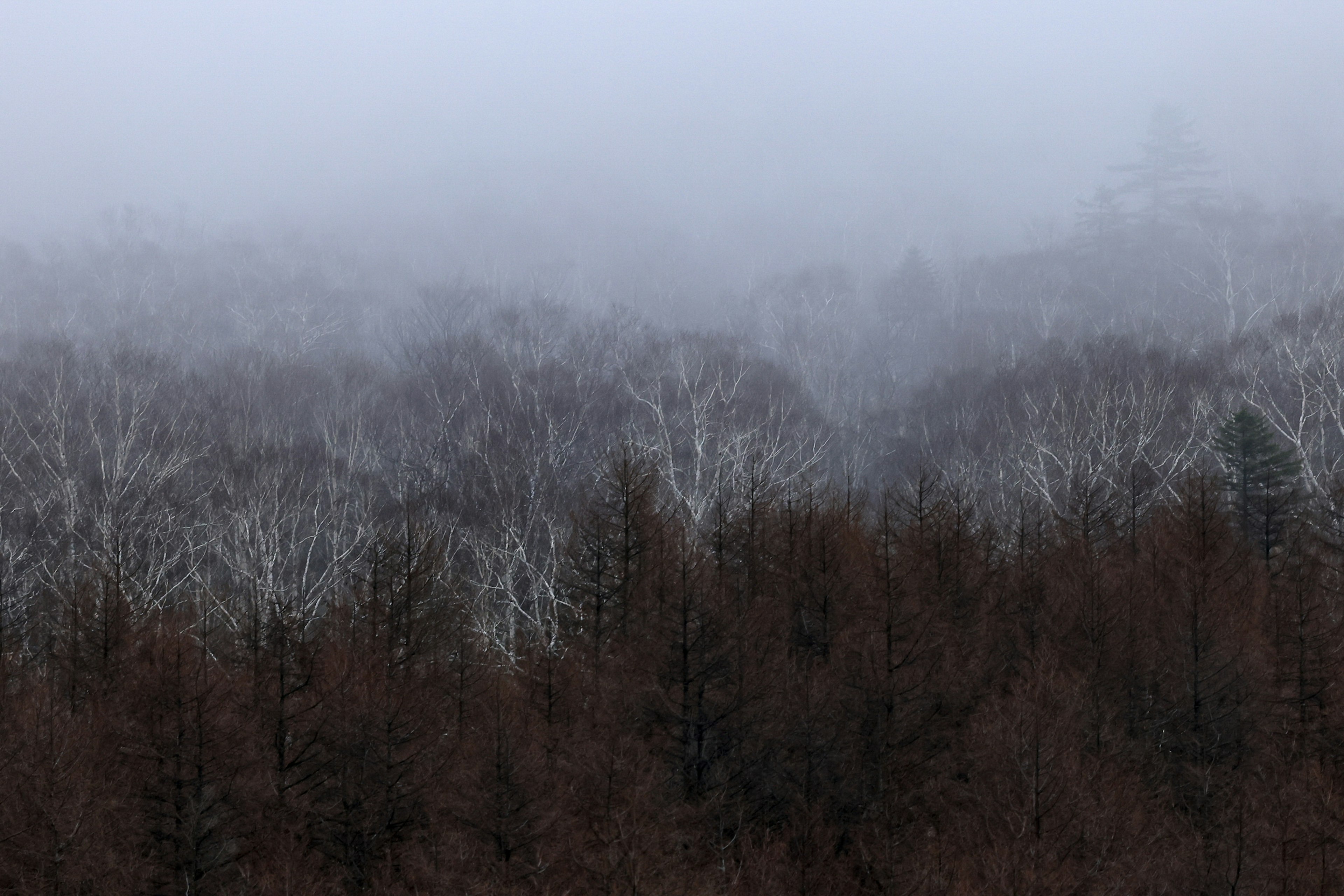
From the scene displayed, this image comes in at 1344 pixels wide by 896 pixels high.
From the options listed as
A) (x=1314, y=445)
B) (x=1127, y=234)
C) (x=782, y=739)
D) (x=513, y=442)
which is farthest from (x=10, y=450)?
(x=1127, y=234)

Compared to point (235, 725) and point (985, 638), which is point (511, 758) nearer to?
point (235, 725)

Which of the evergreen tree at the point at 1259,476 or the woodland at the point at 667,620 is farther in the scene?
the evergreen tree at the point at 1259,476

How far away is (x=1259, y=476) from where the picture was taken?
155 feet

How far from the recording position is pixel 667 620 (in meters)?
34.2

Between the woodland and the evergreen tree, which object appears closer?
the woodland

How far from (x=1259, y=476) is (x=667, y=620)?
95.5ft

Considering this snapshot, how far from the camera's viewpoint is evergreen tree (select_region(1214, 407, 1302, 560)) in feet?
152

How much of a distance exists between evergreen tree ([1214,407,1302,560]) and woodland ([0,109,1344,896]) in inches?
Answer: 9.2

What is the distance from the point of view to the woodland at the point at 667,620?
89.0ft

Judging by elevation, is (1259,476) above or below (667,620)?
above

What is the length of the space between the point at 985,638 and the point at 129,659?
2822 cm

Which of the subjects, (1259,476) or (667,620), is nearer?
(667,620)

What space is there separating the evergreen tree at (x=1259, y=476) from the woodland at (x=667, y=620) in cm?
23

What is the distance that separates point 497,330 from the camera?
7375 cm
